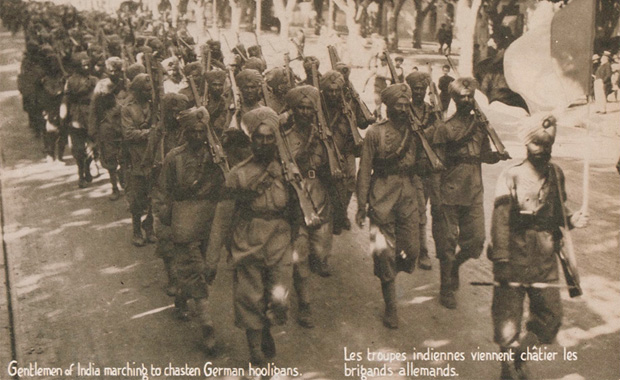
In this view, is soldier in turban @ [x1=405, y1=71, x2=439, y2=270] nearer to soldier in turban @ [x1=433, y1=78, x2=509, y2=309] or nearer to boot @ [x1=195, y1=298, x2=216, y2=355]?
soldier in turban @ [x1=433, y1=78, x2=509, y2=309]

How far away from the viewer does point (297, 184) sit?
581 cm

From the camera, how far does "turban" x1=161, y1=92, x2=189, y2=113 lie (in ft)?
24.3

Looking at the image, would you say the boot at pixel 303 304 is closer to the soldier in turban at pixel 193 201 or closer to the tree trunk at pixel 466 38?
the soldier in turban at pixel 193 201

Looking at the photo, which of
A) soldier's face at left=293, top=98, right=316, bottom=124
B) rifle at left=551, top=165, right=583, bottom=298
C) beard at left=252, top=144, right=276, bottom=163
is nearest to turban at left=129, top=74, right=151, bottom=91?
soldier's face at left=293, top=98, right=316, bottom=124

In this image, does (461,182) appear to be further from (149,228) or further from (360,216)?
(149,228)

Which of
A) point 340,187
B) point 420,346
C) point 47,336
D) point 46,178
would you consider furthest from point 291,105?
point 46,178

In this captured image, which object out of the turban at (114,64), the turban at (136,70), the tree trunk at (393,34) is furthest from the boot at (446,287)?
the tree trunk at (393,34)

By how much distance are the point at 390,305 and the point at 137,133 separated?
3.69 m

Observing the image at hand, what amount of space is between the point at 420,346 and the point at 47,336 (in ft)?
Answer: 10.9

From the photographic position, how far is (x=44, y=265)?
8.61 m

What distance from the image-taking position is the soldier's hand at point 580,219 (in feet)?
16.7

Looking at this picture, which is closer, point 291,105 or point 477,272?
point 291,105

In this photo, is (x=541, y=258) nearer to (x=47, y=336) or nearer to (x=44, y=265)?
(x=47, y=336)

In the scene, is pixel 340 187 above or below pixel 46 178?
above
